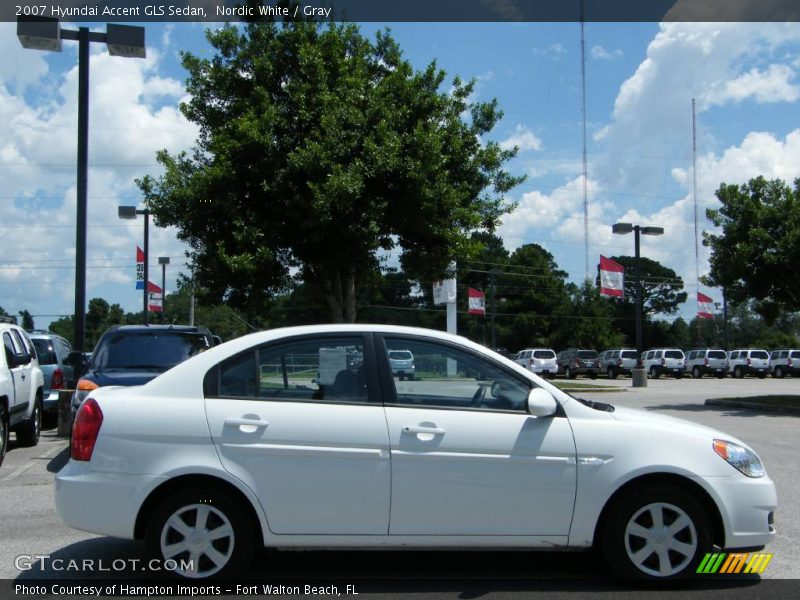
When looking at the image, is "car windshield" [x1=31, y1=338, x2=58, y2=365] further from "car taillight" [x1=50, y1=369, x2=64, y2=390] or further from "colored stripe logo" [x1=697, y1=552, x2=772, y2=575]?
"colored stripe logo" [x1=697, y1=552, x2=772, y2=575]

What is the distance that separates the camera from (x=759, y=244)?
810 inches

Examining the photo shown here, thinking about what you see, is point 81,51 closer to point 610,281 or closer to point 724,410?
point 724,410

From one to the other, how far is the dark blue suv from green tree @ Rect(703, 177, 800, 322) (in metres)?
14.9

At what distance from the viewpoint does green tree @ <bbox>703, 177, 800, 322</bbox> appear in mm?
20391

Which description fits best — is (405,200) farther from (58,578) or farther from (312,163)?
(58,578)

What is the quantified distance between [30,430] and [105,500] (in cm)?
856

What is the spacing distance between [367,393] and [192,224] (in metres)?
12.1

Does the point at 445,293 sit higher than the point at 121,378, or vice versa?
the point at 445,293

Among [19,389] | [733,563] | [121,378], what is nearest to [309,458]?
[733,563]

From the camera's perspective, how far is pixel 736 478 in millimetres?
5344

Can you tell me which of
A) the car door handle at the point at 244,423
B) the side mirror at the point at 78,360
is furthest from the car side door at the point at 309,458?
the side mirror at the point at 78,360

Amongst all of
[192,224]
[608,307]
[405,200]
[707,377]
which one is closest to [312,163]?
[405,200]

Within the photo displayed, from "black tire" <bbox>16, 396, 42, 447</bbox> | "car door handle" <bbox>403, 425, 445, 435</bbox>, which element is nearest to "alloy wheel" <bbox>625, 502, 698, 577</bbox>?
"car door handle" <bbox>403, 425, 445, 435</bbox>

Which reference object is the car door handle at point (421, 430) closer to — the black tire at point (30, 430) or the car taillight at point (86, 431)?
the car taillight at point (86, 431)
